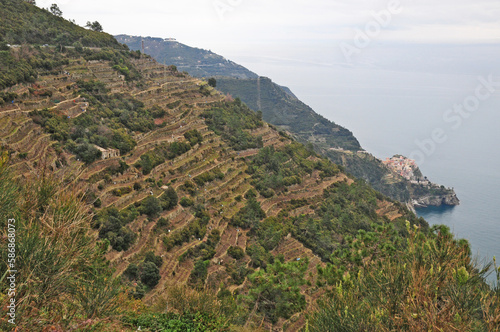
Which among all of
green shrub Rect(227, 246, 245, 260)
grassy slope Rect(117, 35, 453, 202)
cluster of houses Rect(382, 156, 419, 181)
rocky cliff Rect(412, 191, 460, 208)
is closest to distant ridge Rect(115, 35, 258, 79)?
grassy slope Rect(117, 35, 453, 202)

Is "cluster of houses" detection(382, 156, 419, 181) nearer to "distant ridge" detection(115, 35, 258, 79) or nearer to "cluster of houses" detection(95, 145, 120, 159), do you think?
"cluster of houses" detection(95, 145, 120, 159)

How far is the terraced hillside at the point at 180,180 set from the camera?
17.9 meters

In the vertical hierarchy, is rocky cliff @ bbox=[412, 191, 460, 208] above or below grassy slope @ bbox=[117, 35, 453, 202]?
below

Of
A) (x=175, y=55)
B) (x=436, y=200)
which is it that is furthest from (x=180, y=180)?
(x=175, y=55)

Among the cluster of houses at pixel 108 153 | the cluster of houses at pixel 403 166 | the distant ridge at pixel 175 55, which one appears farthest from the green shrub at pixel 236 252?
the distant ridge at pixel 175 55

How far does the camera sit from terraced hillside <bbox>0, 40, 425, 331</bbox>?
1792 cm

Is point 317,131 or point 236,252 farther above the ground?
point 317,131

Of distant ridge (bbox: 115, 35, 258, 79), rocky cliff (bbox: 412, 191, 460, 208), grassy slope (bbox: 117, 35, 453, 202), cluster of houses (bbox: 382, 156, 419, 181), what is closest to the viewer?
rocky cliff (bbox: 412, 191, 460, 208)

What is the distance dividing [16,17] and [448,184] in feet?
290

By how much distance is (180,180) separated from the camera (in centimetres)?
2664

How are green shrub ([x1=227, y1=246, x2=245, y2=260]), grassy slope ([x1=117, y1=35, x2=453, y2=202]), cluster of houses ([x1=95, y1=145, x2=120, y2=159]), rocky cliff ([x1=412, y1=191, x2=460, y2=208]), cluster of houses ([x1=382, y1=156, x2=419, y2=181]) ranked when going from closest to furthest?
green shrub ([x1=227, y1=246, x2=245, y2=260]) < cluster of houses ([x1=95, y1=145, x2=120, y2=159]) < rocky cliff ([x1=412, y1=191, x2=460, y2=208]) < grassy slope ([x1=117, y1=35, x2=453, y2=202]) < cluster of houses ([x1=382, y1=156, x2=419, y2=181])

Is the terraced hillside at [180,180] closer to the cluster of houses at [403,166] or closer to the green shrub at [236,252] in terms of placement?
the green shrub at [236,252]

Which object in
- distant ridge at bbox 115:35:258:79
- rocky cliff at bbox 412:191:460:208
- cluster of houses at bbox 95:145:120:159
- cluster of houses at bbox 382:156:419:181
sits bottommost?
rocky cliff at bbox 412:191:460:208

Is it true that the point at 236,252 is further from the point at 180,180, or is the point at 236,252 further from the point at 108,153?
the point at 108,153
